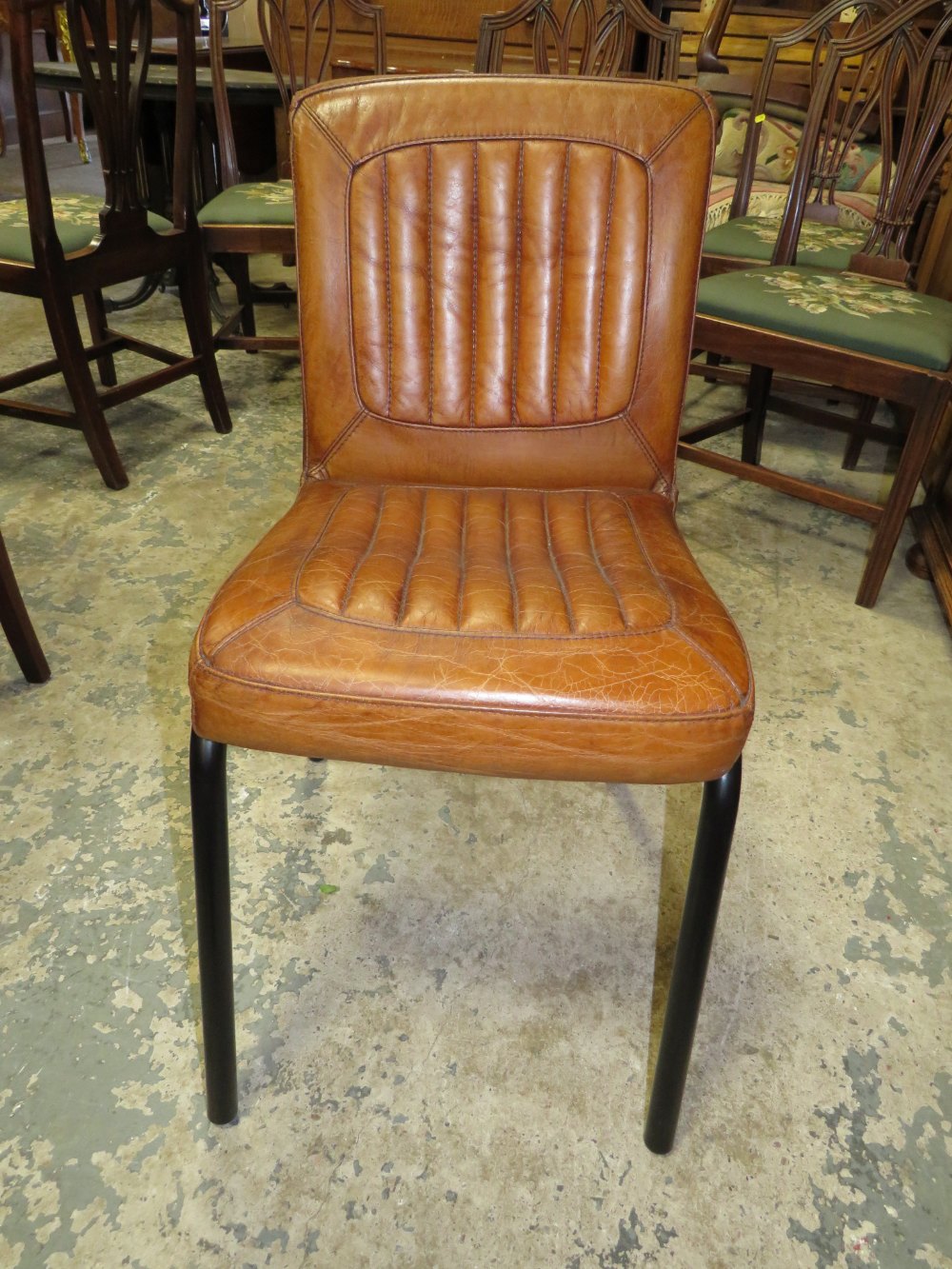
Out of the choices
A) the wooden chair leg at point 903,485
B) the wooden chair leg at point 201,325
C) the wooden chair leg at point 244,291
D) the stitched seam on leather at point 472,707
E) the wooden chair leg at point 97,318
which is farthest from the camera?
the wooden chair leg at point 244,291

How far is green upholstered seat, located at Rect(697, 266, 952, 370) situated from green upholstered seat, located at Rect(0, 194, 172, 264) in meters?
1.36

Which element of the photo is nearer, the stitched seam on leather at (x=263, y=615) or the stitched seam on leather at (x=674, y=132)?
the stitched seam on leather at (x=263, y=615)

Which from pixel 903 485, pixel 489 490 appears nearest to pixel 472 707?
pixel 489 490

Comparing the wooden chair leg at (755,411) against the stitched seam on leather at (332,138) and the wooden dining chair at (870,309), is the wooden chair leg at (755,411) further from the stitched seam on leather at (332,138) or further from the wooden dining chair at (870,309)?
the stitched seam on leather at (332,138)

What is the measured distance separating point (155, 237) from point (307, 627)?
1.74m

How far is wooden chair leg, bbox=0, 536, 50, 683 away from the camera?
4.60 feet

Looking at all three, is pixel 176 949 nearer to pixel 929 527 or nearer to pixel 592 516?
pixel 592 516

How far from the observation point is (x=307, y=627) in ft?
2.58

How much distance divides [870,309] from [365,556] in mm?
1349

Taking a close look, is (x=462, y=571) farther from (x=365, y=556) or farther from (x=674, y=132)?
(x=674, y=132)

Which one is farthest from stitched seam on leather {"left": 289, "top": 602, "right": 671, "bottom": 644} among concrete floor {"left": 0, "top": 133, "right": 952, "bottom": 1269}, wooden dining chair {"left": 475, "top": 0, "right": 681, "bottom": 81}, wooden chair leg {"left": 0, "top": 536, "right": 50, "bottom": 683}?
wooden dining chair {"left": 475, "top": 0, "right": 681, "bottom": 81}

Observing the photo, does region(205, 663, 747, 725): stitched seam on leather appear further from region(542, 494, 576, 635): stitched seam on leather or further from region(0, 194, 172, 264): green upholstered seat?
region(0, 194, 172, 264): green upholstered seat

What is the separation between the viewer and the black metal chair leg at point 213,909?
77 cm

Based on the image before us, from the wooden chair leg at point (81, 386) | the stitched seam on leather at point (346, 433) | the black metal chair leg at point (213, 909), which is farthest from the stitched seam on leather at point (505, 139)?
the wooden chair leg at point (81, 386)
